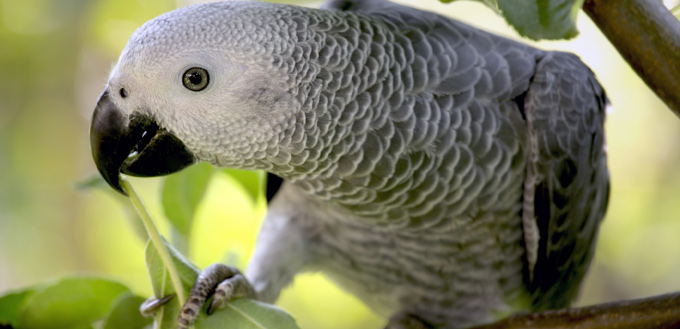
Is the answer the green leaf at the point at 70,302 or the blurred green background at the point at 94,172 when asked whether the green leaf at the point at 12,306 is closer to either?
the green leaf at the point at 70,302

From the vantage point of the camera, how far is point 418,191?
1.08 metres

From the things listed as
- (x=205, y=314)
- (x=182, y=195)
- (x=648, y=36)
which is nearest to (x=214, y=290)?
(x=205, y=314)

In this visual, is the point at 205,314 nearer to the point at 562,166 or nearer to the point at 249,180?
the point at 249,180

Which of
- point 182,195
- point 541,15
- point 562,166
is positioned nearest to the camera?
point 541,15

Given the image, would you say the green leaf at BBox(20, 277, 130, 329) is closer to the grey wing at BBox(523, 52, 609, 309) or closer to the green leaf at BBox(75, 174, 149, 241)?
the green leaf at BBox(75, 174, 149, 241)

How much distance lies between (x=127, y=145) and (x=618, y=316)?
0.81 meters

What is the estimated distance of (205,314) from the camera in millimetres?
957

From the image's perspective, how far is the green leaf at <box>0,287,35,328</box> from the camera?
0.99m

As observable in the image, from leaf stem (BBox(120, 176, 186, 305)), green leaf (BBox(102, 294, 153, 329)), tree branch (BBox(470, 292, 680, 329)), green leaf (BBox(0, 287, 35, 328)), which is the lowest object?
tree branch (BBox(470, 292, 680, 329))

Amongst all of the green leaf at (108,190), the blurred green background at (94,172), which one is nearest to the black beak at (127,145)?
the green leaf at (108,190)

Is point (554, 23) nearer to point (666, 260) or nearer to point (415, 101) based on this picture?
point (415, 101)

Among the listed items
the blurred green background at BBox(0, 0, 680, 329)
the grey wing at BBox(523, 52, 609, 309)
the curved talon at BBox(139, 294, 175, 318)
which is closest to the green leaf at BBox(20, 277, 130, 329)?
the curved talon at BBox(139, 294, 175, 318)

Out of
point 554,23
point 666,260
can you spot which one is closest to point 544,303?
point 554,23

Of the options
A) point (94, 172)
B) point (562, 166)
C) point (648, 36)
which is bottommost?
point (94, 172)
